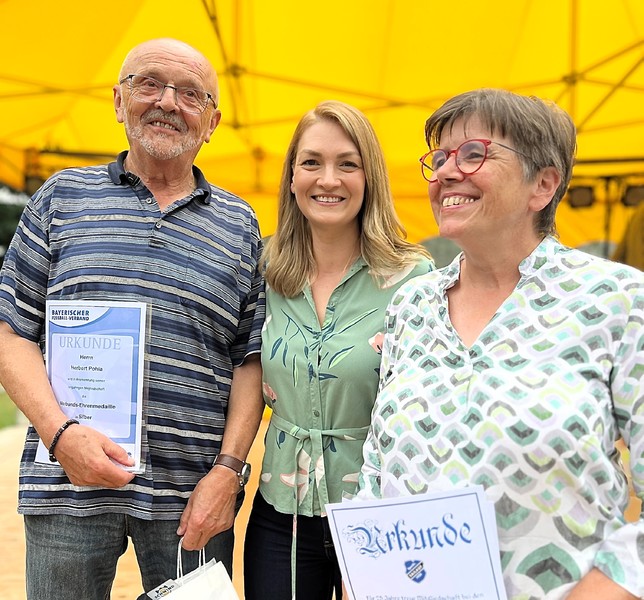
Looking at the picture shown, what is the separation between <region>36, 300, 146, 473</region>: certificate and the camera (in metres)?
2.10

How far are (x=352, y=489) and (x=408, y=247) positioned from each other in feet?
2.60

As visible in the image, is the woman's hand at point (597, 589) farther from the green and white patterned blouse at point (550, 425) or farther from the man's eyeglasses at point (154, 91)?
the man's eyeglasses at point (154, 91)

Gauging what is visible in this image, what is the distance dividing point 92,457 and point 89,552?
0.34m

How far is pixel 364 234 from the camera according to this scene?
247 centimetres

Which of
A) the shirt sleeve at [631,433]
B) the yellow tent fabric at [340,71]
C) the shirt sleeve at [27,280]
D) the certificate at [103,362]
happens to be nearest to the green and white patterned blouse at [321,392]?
the certificate at [103,362]

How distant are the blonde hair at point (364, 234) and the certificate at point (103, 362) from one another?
0.53 metres

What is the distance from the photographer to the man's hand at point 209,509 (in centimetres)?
221

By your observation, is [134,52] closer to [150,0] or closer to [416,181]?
[416,181]

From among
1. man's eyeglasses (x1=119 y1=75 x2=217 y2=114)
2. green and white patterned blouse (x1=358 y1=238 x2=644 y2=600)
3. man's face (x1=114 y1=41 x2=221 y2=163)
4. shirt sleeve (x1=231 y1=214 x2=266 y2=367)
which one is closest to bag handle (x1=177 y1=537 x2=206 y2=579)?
shirt sleeve (x1=231 y1=214 x2=266 y2=367)

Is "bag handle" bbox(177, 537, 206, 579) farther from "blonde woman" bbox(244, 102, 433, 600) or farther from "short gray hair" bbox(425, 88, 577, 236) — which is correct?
"short gray hair" bbox(425, 88, 577, 236)

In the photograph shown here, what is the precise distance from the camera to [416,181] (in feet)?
22.1

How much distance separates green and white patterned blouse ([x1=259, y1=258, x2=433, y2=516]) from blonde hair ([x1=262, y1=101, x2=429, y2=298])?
0.07 meters

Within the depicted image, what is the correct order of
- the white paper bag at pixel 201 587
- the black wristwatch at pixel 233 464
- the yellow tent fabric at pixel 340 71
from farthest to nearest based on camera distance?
the yellow tent fabric at pixel 340 71, the black wristwatch at pixel 233 464, the white paper bag at pixel 201 587

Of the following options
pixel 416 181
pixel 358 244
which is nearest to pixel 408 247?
pixel 358 244
